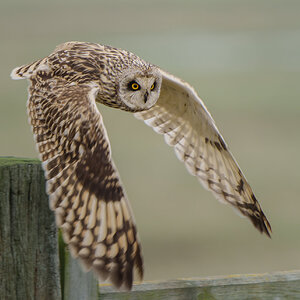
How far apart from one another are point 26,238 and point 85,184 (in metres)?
0.47

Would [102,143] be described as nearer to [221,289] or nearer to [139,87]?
[221,289]

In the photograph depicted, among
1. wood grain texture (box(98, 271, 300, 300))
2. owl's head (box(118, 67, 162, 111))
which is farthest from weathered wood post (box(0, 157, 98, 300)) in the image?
owl's head (box(118, 67, 162, 111))

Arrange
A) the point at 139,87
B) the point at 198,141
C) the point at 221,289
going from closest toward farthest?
the point at 221,289 → the point at 139,87 → the point at 198,141

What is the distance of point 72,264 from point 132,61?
165 centimetres

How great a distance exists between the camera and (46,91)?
3021 mm

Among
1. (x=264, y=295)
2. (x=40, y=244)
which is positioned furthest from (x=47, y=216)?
(x=264, y=295)

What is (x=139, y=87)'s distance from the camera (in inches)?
133

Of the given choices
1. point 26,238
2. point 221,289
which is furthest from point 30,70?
point 221,289

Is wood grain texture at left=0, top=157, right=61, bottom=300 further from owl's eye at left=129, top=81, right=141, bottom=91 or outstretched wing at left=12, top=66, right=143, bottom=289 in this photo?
owl's eye at left=129, top=81, right=141, bottom=91

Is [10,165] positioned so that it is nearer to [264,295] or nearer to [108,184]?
[108,184]

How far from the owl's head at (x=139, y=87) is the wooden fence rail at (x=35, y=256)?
1300 mm

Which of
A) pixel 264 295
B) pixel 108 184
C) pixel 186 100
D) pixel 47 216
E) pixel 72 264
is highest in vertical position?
pixel 186 100

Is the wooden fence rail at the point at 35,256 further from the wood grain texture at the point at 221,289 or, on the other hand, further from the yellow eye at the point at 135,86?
the yellow eye at the point at 135,86

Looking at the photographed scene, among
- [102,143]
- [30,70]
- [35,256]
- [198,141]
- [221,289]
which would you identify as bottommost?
[221,289]
